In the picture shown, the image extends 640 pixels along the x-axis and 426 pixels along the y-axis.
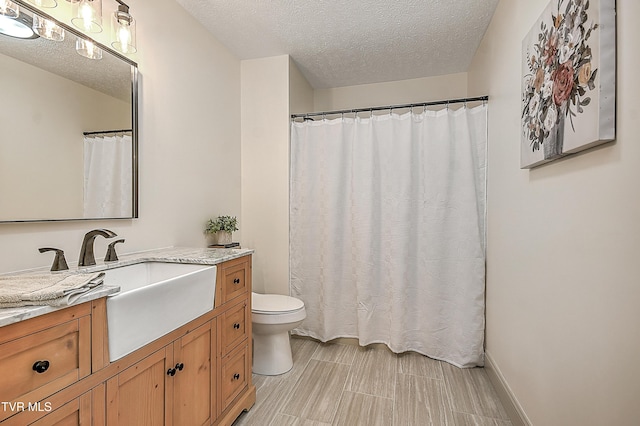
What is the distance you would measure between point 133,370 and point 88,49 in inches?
55.2

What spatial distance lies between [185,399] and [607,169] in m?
1.69

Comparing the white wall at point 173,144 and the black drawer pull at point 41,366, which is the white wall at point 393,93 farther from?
the black drawer pull at point 41,366

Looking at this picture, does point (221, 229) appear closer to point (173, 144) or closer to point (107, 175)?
point (173, 144)

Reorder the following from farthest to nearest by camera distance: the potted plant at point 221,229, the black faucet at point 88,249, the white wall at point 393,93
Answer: the white wall at point 393,93
the potted plant at point 221,229
the black faucet at point 88,249

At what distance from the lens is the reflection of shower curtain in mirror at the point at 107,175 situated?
145cm

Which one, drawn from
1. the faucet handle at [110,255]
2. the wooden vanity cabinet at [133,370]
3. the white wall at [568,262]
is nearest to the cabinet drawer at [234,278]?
the wooden vanity cabinet at [133,370]

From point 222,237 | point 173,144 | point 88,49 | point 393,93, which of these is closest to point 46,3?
point 88,49

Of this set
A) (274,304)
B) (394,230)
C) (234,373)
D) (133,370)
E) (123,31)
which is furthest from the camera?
(394,230)

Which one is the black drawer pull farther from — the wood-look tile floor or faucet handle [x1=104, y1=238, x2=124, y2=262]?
the wood-look tile floor

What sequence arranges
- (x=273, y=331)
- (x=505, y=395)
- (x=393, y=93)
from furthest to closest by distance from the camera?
(x=393, y=93) → (x=273, y=331) → (x=505, y=395)

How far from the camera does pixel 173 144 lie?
1.96 meters

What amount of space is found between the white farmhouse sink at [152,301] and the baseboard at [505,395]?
5.27ft

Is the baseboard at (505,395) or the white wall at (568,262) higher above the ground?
the white wall at (568,262)

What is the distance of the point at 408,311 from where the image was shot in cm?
244
